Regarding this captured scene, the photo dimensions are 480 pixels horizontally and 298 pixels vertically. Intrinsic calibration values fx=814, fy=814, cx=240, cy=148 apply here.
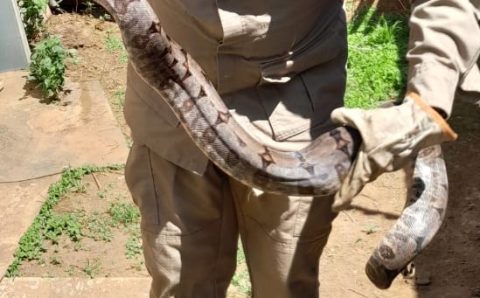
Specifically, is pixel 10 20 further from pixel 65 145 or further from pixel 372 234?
pixel 372 234

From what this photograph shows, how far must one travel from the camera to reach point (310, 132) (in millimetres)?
3150

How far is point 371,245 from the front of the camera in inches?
202

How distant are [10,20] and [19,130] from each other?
126 cm

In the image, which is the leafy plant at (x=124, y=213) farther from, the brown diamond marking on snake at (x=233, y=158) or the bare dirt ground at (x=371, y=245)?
the brown diamond marking on snake at (x=233, y=158)

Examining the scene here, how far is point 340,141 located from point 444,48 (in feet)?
1.52

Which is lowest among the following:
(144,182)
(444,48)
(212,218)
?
(212,218)

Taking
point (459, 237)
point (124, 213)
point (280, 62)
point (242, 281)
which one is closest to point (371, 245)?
point (459, 237)

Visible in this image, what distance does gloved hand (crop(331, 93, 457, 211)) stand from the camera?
2.64 m

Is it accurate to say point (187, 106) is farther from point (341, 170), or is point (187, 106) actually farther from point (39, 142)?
point (39, 142)

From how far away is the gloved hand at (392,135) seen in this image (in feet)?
8.66

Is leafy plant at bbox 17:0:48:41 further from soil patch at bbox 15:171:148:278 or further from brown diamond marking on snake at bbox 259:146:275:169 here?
brown diamond marking on snake at bbox 259:146:275:169

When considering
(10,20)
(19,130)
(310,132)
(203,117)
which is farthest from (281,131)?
(10,20)

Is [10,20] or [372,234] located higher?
[10,20]

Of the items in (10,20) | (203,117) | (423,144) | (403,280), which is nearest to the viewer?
(423,144)
